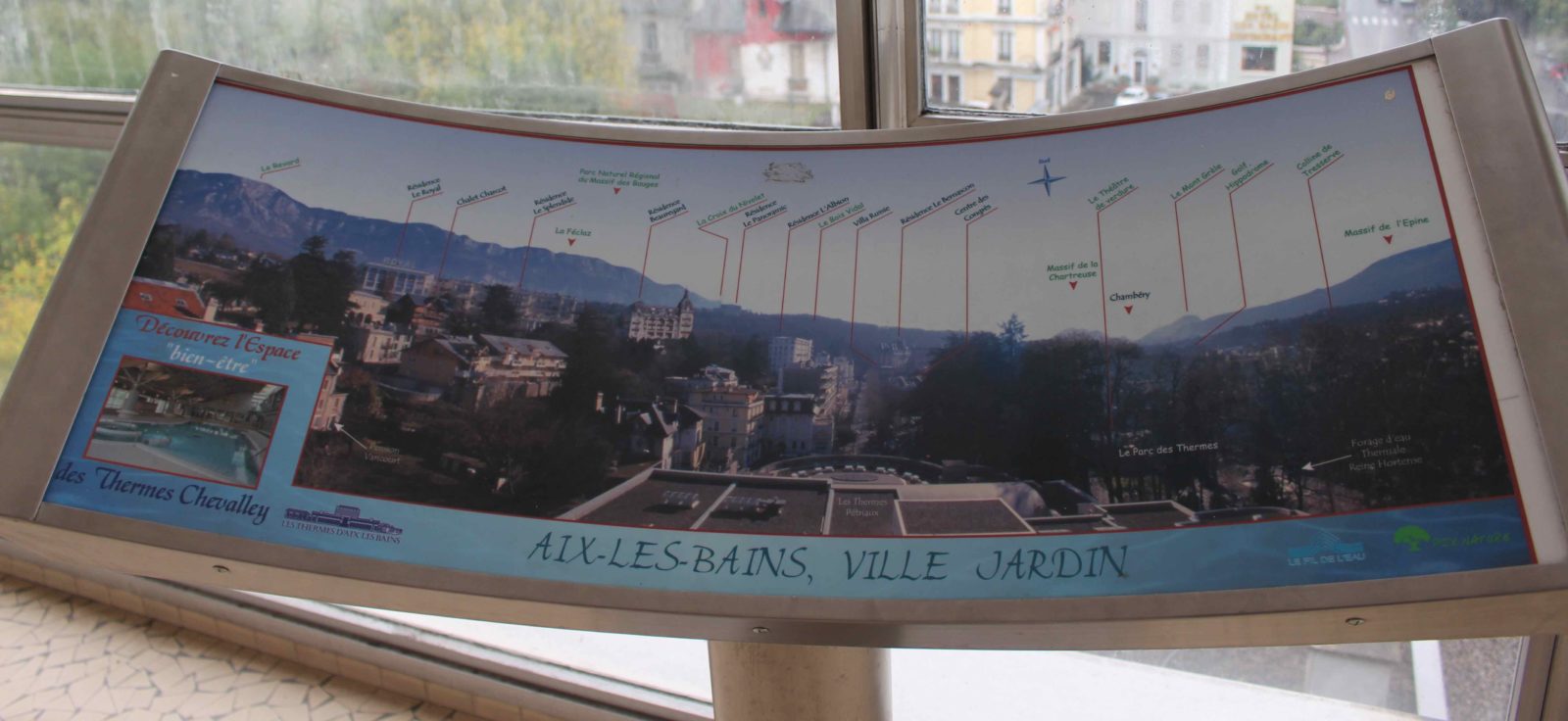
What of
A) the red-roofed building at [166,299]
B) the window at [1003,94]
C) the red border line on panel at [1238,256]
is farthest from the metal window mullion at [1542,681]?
the red-roofed building at [166,299]

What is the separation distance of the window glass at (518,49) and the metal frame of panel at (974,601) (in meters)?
0.67

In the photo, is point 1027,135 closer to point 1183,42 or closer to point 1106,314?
point 1106,314

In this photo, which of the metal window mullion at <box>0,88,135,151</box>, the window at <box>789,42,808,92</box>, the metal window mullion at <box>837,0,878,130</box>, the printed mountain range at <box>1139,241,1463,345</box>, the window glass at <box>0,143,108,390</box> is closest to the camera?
the printed mountain range at <box>1139,241,1463,345</box>

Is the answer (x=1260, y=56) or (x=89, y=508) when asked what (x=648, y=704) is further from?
(x=1260, y=56)

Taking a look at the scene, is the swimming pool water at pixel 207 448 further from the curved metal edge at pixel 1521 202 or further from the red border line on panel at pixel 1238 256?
the curved metal edge at pixel 1521 202

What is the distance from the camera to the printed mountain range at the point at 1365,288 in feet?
2.43

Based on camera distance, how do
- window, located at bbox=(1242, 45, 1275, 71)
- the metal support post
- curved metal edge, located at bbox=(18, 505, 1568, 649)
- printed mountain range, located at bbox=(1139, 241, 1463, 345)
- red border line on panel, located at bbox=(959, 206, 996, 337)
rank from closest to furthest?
curved metal edge, located at bbox=(18, 505, 1568, 649) < printed mountain range, located at bbox=(1139, 241, 1463, 345) < red border line on panel, located at bbox=(959, 206, 996, 337) < the metal support post < window, located at bbox=(1242, 45, 1275, 71)

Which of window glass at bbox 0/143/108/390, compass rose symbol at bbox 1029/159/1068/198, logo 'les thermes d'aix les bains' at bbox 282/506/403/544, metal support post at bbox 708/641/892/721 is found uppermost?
window glass at bbox 0/143/108/390

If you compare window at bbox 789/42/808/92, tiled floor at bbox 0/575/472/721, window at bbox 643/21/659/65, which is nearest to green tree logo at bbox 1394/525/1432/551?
window at bbox 789/42/808/92

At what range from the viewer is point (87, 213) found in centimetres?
87

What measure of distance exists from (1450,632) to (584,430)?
65 cm

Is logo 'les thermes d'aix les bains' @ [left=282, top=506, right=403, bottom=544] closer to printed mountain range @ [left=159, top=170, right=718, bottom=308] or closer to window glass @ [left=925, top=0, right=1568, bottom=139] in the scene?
printed mountain range @ [left=159, top=170, right=718, bottom=308]

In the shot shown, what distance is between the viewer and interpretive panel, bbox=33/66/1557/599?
70 centimetres

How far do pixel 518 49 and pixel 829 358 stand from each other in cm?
99
